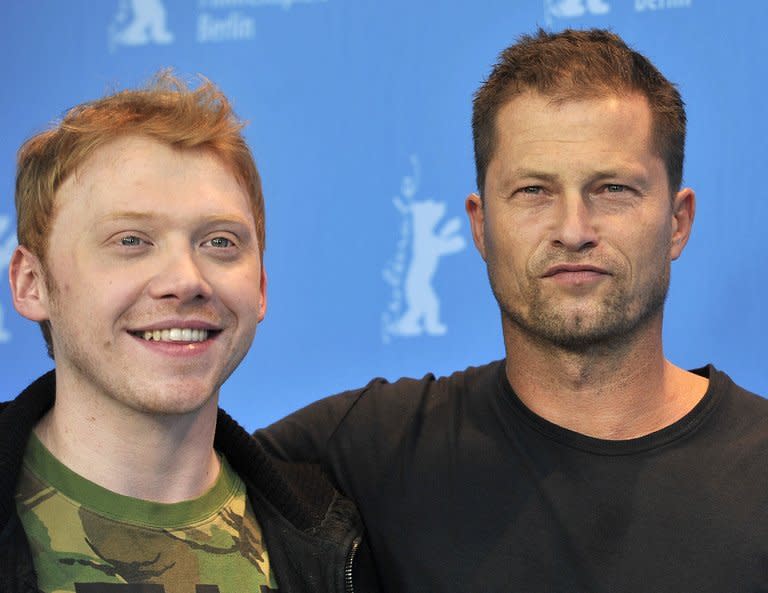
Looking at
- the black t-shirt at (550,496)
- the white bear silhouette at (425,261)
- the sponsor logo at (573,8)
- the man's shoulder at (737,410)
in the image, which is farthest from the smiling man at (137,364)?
the sponsor logo at (573,8)

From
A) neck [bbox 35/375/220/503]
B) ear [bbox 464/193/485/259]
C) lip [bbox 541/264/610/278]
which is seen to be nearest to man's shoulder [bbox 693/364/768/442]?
lip [bbox 541/264/610/278]

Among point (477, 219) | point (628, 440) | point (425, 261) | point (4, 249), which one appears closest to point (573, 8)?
point (425, 261)

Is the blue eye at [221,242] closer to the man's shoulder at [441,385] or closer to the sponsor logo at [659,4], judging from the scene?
the man's shoulder at [441,385]

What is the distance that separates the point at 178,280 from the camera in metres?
1.51

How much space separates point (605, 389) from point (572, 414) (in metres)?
0.06

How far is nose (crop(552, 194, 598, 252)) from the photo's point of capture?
1751 millimetres

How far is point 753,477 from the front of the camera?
1705mm

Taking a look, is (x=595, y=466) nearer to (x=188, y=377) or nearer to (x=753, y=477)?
(x=753, y=477)

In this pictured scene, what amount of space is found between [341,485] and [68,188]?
0.63m

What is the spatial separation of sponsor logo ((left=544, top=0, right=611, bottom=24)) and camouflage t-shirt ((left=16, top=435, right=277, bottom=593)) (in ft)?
4.65

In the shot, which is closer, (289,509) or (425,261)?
(289,509)

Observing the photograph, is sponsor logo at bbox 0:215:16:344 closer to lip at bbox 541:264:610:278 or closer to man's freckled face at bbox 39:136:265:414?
man's freckled face at bbox 39:136:265:414

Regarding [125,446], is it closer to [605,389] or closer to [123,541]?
[123,541]

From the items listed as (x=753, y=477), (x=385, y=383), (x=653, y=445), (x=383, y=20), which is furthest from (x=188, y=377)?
(x=383, y=20)
